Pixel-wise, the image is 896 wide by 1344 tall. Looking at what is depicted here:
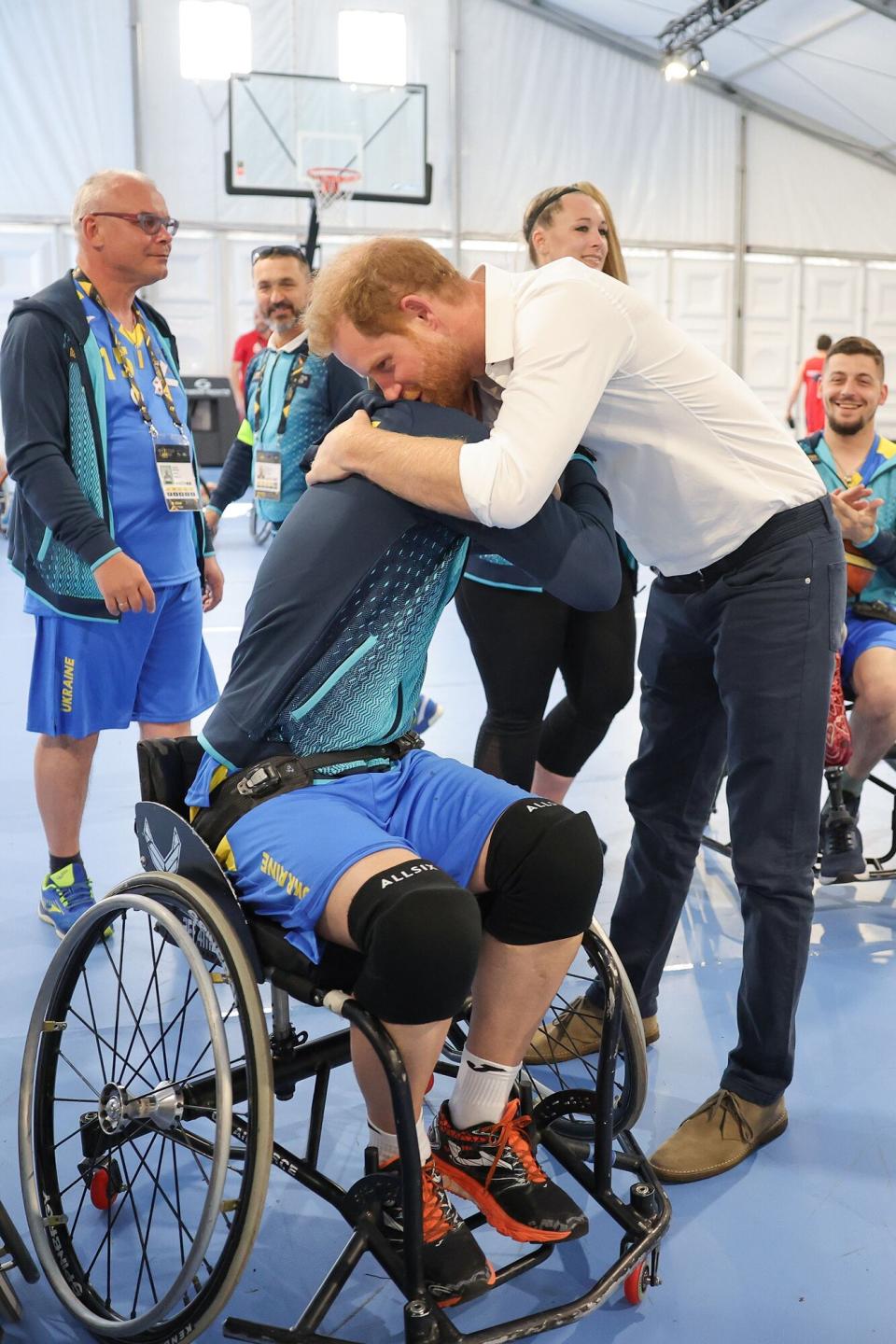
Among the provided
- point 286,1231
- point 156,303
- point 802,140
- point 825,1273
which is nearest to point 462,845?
point 286,1231

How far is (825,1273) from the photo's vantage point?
1.51m

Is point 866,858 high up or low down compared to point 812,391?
down

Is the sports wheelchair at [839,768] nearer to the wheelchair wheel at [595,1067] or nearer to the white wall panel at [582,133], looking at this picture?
the wheelchair wheel at [595,1067]

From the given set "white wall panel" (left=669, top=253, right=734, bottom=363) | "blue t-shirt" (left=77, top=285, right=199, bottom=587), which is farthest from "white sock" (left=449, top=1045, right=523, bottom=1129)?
"white wall panel" (left=669, top=253, right=734, bottom=363)

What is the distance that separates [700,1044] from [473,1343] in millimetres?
918

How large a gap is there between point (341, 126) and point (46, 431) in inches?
369

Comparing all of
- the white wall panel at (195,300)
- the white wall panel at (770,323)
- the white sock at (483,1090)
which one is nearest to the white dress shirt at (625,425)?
the white sock at (483,1090)

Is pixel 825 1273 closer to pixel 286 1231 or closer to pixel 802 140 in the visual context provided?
pixel 286 1231

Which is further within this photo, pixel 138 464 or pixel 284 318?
pixel 284 318

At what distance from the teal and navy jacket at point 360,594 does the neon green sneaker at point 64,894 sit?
1113 millimetres

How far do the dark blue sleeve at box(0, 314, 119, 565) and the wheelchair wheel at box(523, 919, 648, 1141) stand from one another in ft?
4.02

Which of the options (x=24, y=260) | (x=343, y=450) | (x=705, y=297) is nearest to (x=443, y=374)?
(x=343, y=450)

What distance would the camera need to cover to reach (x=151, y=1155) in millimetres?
1781

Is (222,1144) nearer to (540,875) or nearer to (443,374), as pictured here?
(540,875)
